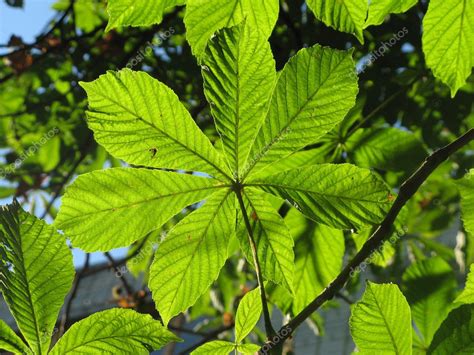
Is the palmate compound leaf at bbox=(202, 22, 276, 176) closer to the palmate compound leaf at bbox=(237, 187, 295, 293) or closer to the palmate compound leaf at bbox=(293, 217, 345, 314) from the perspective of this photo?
the palmate compound leaf at bbox=(237, 187, 295, 293)

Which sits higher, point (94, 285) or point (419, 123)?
point (94, 285)

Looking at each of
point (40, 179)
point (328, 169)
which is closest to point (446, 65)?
point (328, 169)

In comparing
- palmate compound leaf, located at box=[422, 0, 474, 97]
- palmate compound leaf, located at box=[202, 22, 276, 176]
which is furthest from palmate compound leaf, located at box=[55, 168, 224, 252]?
palmate compound leaf, located at box=[422, 0, 474, 97]

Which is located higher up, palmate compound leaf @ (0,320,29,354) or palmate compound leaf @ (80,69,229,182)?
palmate compound leaf @ (80,69,229,182)

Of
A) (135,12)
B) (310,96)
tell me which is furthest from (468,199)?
(135,12)

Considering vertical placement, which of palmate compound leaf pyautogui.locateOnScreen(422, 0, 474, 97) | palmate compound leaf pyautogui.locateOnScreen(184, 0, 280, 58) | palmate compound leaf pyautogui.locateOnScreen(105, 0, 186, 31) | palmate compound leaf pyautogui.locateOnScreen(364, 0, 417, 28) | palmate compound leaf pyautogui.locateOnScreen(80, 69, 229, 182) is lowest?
palmate compound leaf pyautogui.locateOnScreen(80, 69, 229, 182)

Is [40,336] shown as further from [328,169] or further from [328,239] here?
[328,239]

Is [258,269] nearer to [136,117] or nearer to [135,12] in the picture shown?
[136,117]
